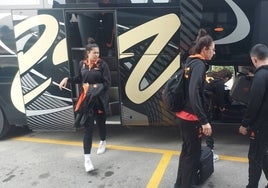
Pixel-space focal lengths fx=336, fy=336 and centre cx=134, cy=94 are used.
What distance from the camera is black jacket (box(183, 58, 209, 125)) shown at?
3205 millimetres

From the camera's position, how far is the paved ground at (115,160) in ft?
→ 14.0

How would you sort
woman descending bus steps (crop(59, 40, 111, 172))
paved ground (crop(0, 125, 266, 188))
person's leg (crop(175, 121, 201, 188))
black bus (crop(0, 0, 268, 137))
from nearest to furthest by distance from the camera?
1. person's leg (crop(175, 121, 201, 188))
2. paved ground (crop(0, 125, 266, 188))
3. woman descending bus steps (crop(59, 40, 111, 172))
4. black bus (crop(0, 0, 268, 137))

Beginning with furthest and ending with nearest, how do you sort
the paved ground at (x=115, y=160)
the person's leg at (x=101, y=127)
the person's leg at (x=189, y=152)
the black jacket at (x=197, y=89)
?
the person's leg at (x=101, y=127), the paved ground at (x=115, y=160), the person's leg at (x=189, y=152), the black jacket at (x=197, y=89)

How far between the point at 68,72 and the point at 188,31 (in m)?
1.96

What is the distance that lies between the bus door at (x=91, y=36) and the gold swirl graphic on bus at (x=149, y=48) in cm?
29

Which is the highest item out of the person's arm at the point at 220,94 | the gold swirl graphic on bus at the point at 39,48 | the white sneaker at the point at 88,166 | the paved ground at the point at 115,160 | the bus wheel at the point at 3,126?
the gold swirl graphic on bus at the point at 39,48

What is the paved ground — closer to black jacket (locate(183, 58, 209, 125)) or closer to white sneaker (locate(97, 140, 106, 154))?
white sneaker (locate(97, 140, 106, 154))

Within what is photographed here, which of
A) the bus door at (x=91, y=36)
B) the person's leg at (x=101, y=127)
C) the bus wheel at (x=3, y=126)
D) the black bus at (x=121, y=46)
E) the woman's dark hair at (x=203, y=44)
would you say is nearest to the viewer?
the woman's dark hair at (x=203, y=44)

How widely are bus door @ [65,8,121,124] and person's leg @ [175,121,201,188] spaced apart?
2.10 m

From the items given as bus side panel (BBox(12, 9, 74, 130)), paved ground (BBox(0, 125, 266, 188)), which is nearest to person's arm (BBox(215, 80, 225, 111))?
paved ground (BBox(0, 125, 266, 188))

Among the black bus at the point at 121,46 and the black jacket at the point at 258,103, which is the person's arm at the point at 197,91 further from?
the black bus at the point at 121,46

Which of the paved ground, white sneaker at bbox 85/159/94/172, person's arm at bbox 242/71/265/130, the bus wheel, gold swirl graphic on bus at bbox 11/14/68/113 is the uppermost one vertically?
gold swirl graphic on bus at bbox 11/14/68/113

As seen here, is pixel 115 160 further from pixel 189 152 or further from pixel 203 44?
pixel 203 44

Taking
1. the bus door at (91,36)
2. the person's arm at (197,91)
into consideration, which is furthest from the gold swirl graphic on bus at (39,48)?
the person's arm at (197,91)
